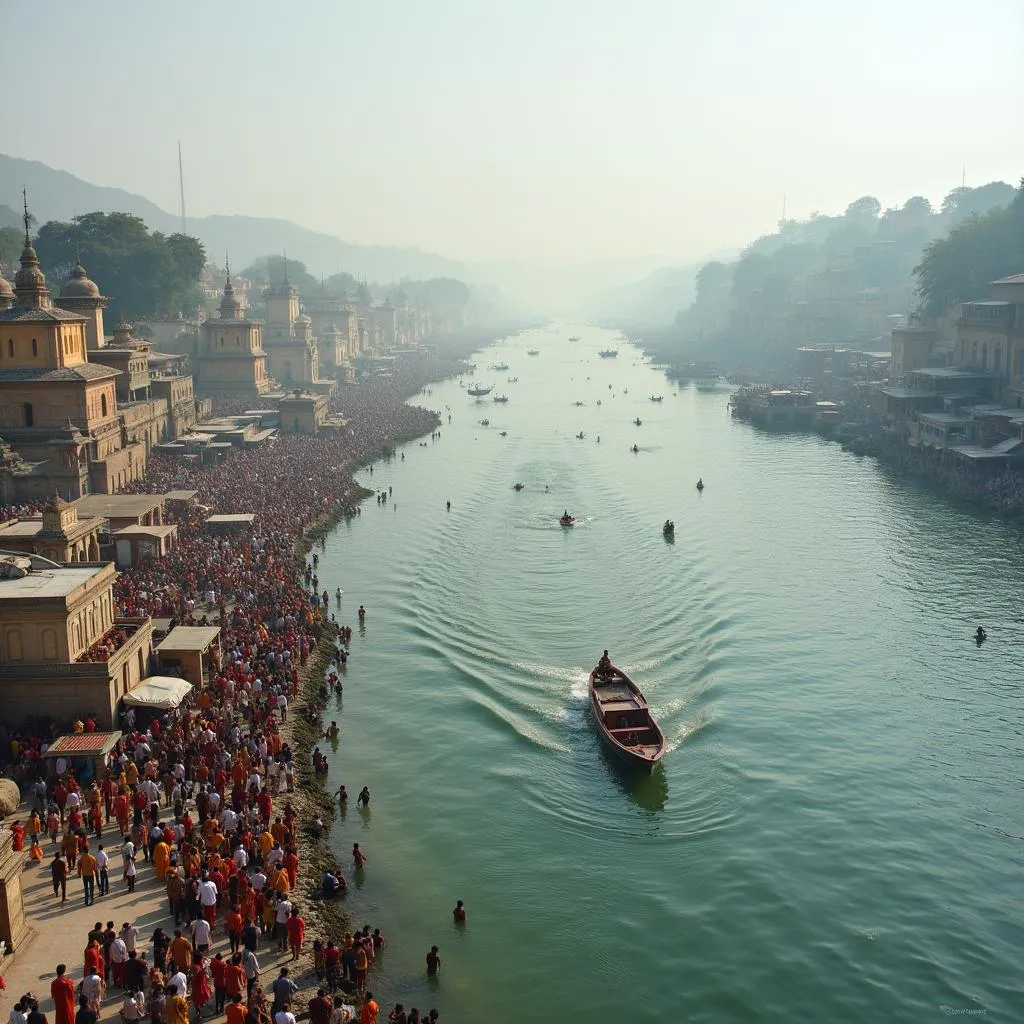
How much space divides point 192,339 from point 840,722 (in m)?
74.0

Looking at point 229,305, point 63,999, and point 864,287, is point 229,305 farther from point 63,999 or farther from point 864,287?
point 864,287

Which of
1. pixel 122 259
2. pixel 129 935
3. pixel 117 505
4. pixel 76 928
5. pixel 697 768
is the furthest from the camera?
pixel 122 259

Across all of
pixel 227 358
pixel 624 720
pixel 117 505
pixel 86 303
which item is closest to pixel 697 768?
pixel 624 720

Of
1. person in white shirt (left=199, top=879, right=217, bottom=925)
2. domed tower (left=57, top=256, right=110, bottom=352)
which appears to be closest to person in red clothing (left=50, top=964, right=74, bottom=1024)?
person in white shirt (left=199, top=879, right=217, bottom=925)

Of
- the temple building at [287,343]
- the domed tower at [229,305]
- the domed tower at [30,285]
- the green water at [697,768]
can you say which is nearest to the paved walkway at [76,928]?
the green water at [697,768]

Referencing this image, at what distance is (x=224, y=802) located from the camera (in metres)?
24.4

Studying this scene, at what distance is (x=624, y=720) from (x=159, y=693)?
11.8m

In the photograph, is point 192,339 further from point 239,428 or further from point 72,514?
point 72,514

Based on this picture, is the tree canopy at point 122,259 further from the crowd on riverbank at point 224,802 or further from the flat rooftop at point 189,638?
the flat rooftop at point 189,638

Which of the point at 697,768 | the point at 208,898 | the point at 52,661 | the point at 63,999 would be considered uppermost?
the point at 52,661

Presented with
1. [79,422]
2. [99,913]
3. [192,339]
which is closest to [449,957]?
[99,913]

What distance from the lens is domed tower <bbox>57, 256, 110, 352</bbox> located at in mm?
68375

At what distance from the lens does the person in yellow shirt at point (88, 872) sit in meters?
20.3

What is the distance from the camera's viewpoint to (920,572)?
46.2m
